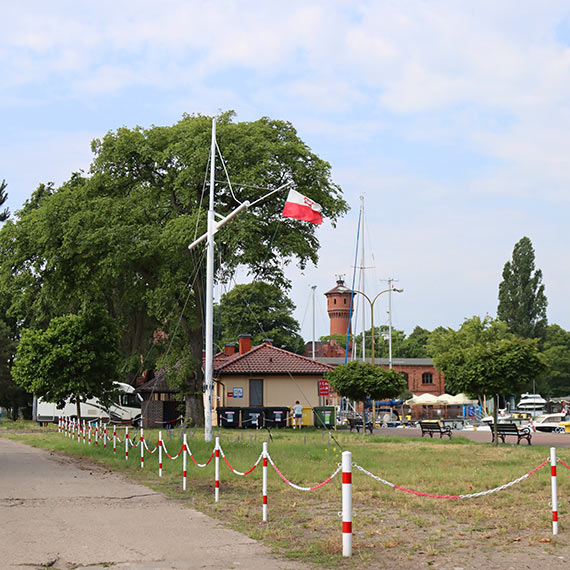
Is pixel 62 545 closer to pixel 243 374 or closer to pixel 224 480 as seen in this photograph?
pixel 224 480

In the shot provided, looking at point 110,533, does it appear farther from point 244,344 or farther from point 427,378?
point 427,378

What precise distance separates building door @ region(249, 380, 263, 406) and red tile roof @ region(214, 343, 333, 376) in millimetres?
770

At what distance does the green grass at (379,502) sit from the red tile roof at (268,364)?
23.3 meters

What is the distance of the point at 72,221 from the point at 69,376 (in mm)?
6968

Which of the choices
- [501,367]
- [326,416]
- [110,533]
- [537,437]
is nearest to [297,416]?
[326,416]

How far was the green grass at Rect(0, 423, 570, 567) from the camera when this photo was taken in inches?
364

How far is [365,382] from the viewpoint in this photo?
37688mm

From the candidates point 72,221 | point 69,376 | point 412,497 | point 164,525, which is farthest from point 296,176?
point 164,525

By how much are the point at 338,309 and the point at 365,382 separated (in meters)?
87.7

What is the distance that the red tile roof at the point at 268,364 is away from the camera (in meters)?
46.4

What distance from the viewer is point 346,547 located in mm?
8508

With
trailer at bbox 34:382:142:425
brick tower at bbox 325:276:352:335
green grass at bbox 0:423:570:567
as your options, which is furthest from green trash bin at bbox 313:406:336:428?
brick tower at bbox 325:276:352:335

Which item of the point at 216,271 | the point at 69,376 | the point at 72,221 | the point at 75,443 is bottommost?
the point at 75,443

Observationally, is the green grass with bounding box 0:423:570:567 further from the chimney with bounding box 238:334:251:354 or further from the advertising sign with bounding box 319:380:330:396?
the chimney with bounding box 238:334:251:354
